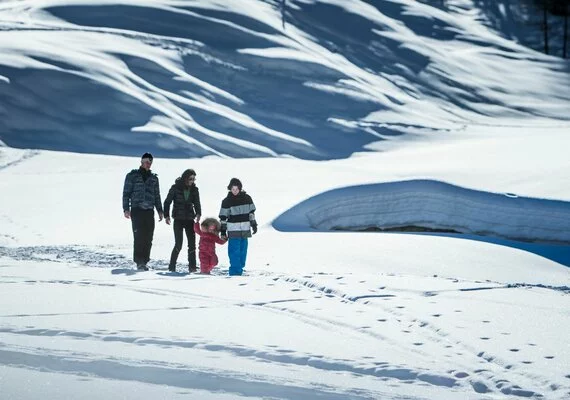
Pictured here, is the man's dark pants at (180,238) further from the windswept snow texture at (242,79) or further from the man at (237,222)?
the windswept snow texture at (242,79)

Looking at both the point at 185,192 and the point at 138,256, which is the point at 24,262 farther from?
the point at 185,192

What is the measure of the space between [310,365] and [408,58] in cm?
4248

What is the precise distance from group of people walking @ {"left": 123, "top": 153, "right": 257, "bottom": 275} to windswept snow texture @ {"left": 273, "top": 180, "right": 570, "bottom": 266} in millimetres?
5176

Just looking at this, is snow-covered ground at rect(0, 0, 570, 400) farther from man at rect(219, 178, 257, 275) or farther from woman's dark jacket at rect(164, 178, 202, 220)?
woman's dark jacket at rect(164, 178, 202, 220)

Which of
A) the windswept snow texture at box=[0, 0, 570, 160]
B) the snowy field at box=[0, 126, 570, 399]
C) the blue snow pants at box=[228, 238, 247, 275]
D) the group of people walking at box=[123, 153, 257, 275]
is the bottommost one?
the snowy field at box=[0, 126, 570, 399]

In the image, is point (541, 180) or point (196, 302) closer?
point (196, 302)

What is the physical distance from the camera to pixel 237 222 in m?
11.1

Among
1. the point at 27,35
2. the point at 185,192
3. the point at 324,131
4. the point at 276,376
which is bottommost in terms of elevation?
the point at 276,376

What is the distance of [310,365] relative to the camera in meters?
5.90

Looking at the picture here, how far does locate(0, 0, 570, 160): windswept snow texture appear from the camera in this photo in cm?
3306

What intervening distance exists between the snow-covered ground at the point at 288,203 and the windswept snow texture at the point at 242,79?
116mm

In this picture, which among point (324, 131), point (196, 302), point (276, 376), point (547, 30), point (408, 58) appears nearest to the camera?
point (276, 376)

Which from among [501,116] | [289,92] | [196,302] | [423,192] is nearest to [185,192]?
[196,302]

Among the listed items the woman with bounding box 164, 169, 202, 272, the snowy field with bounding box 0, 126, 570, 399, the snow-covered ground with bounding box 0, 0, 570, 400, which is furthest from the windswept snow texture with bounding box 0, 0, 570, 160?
the woman with bounding box 164, 169, 202, 272
